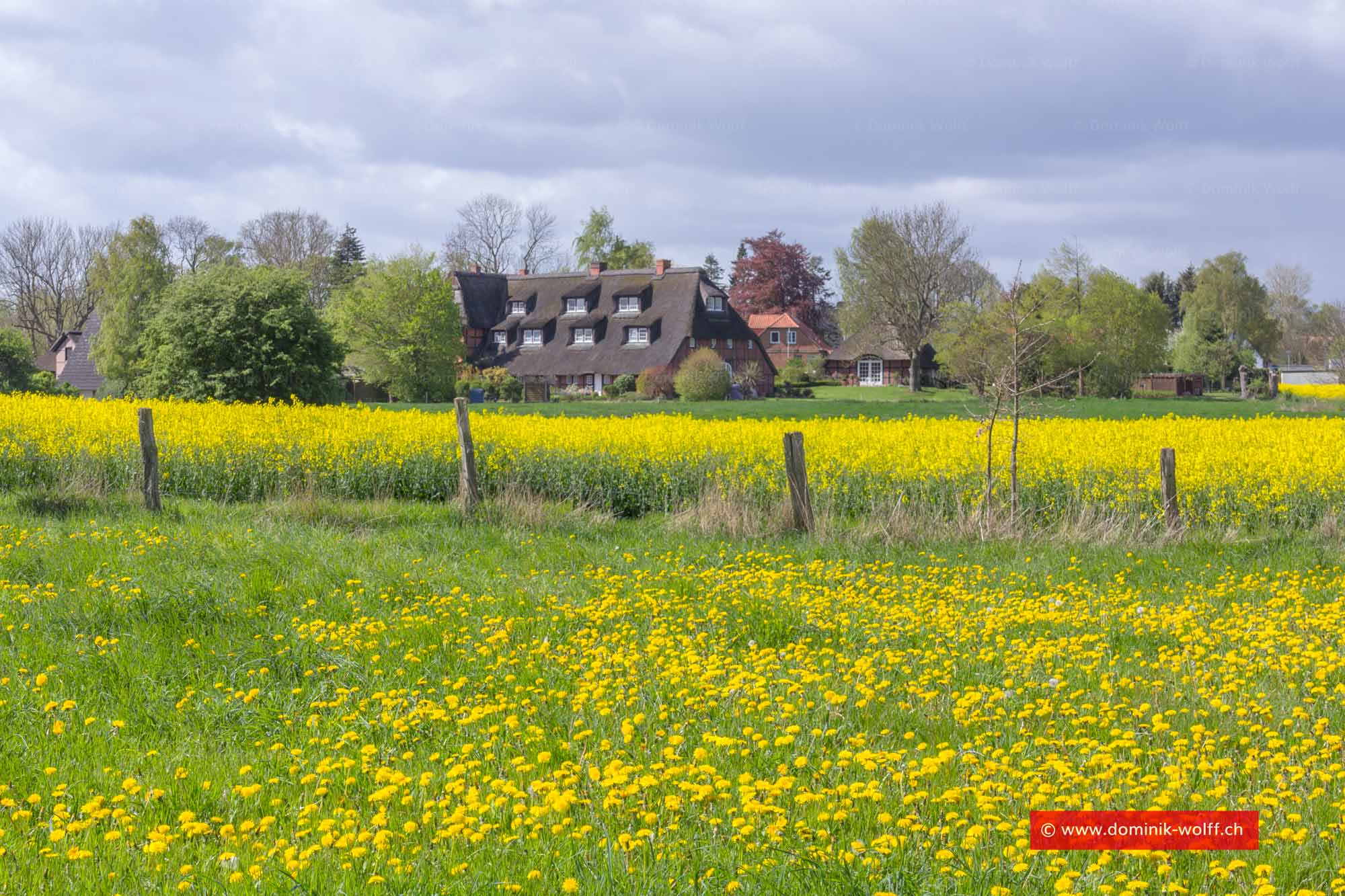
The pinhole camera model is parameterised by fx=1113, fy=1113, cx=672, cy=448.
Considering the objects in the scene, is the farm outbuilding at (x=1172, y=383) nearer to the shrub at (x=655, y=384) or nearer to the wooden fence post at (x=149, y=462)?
the shrub at (x=655, y=384)

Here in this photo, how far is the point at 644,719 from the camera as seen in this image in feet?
19.9

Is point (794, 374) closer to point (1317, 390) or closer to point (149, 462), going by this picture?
point (1317, 390)

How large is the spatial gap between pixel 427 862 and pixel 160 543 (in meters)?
7.93

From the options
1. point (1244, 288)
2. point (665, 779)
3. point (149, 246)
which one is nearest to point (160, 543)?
point (665, 779)

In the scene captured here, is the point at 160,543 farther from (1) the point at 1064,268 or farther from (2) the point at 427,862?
(1) the point at 1064,268

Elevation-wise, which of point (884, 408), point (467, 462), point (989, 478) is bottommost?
point (989, 478)

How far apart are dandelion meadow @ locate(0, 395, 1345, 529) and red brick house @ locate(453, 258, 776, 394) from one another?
46869 millimetres

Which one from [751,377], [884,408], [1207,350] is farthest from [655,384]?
[1207,350]

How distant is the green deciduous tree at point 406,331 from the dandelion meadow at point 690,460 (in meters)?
38.3

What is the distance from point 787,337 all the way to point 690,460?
80.6 metres

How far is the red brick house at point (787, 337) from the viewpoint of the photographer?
9475 centimetres

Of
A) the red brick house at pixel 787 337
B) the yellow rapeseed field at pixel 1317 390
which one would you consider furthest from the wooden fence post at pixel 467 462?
the red brick house at pixel 787 337

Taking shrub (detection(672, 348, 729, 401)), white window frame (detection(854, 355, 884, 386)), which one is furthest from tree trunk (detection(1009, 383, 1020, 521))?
white window frame (detection(854, 355, 884, 386))

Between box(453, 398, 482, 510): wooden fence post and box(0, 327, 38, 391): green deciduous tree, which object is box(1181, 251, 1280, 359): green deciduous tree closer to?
box(0, 327, 38, 391): green deciduous tree
